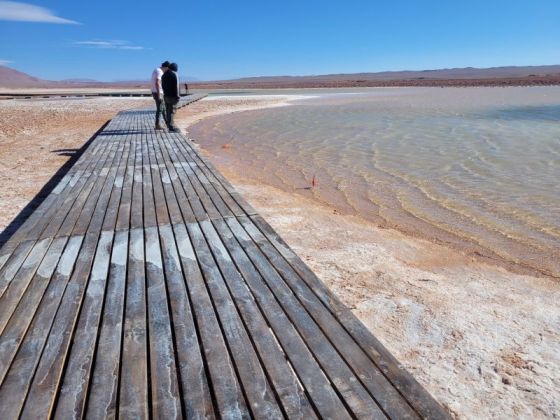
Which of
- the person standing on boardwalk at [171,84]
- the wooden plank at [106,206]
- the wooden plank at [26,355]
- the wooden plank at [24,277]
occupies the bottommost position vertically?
the wooden plank at [26,355]

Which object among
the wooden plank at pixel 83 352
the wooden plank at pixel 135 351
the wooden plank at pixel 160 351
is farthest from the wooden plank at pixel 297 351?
the wooden plank at pixel 83 352

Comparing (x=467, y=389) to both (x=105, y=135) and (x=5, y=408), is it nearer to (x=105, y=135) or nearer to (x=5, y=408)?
(x=5, y=408)

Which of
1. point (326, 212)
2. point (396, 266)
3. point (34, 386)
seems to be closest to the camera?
point (34, 386)

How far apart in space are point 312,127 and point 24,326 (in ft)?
43.4

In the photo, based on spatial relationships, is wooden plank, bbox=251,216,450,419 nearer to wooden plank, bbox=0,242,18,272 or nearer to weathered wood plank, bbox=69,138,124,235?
weathered wood plank, bbox=69,138,124,235

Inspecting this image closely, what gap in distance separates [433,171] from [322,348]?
688 centimetres

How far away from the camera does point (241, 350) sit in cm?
209

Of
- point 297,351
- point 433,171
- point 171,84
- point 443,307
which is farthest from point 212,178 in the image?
point 171,84

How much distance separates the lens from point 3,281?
281 cm

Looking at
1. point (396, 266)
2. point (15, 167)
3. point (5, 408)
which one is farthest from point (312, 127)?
point (5, 408)

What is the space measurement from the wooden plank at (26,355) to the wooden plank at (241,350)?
2.74ft

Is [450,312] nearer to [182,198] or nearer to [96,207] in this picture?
[182,198]

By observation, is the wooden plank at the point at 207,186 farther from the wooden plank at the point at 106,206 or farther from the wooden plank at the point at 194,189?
the wooden plank at the point at 106,206

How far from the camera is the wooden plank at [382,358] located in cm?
176
